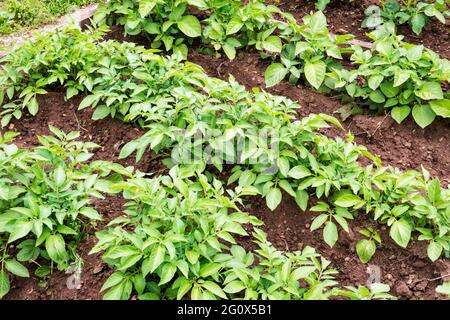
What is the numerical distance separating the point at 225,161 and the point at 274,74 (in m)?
1.05

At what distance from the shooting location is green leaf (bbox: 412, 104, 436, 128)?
3.94 m

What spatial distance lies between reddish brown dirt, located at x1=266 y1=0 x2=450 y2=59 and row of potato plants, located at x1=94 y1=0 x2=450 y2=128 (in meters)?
0.28

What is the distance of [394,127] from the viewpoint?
4.05 metres

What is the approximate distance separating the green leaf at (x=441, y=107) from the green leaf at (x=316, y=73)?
79 cm

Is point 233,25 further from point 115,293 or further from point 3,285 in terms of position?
point 3,285

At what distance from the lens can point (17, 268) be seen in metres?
2.98

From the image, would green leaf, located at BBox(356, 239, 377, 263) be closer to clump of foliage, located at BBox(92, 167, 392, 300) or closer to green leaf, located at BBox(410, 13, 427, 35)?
clump of foliage, located at BBox(92, 167, 392, 300)

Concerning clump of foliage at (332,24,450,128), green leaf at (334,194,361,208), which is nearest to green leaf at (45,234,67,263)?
green leaf at (334,194,361,208)

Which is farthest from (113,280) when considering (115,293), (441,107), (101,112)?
(441,107)

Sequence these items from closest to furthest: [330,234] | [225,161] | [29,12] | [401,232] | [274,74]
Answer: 1. [401,232]
2. [330,234]
3. [225,161]
4. [274,74]
5. [29,12]

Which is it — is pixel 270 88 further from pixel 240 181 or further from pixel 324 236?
pixel 324 236

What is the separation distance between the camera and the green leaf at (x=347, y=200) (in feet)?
10.8

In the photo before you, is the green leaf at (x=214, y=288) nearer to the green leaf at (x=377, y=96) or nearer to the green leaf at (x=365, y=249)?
the green leaf at (x=365, y=249)

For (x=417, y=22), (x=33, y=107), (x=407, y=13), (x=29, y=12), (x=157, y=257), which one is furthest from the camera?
(x=29, y=12)
